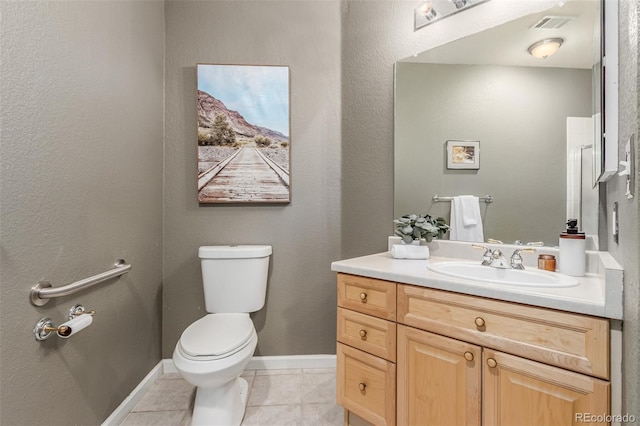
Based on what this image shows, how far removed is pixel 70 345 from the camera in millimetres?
1129

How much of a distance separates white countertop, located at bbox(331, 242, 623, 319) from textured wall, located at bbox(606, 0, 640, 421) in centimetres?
3

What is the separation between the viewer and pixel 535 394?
85 cm

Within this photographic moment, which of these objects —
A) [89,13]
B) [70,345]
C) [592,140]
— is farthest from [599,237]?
[89,13]

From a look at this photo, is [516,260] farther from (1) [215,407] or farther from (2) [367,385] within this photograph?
(1) [215,407]

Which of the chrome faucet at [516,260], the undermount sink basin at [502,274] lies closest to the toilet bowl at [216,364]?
the undermount sink basin at [502,274]

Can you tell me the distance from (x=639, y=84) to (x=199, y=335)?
171cm

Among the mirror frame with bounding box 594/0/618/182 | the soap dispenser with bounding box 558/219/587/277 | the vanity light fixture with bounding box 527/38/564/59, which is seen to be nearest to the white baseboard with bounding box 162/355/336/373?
the soap dispenser with bounding box 558/219/587/277

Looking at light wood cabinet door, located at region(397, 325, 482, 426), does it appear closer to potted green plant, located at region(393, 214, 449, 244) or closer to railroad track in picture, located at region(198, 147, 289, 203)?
potted green plant, located at region(393, 214, 449, 244)

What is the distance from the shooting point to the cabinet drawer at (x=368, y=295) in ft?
3.88

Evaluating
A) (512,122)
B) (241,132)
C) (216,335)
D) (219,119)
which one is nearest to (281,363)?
(216,335)

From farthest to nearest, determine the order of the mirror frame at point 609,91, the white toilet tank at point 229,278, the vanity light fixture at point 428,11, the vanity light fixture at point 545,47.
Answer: the white toilet tank at point 229,278
the vanity light fixture at point 428,11
the vanity light fixture at point 545,47
the mirror frame at point 609,91

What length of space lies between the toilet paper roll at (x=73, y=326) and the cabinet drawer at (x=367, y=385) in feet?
3.40

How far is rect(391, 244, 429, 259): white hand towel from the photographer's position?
1473mm

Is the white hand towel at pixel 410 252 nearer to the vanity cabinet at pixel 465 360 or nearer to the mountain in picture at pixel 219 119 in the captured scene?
the vanity cabinet at pixel 465 360
